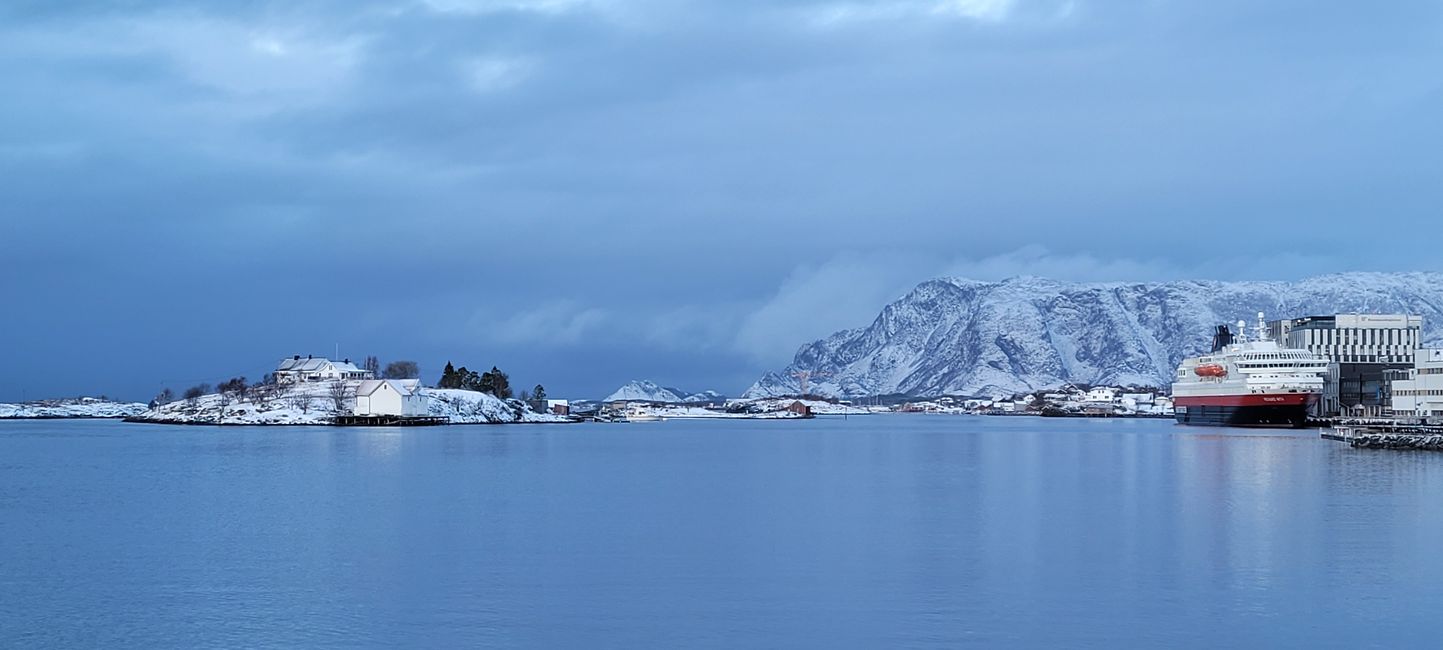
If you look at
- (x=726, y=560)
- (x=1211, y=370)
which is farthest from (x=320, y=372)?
(x=726, y=560)

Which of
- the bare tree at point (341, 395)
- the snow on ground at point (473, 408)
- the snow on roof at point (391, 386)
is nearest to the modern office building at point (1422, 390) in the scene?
the snow on roof at point (391, 386)

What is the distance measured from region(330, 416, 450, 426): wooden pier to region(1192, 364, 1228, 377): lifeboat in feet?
258

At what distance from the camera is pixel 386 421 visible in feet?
438

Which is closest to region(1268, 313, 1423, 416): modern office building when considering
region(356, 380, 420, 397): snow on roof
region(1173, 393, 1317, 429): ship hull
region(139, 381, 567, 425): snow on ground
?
region(1173, 393, 1317, 429): ship hull

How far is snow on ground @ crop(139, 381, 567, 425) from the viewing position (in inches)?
5399

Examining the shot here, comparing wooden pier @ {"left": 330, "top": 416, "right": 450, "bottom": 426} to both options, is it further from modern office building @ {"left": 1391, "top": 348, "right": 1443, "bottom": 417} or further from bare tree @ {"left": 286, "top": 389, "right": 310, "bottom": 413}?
modern office building @ {"left": 1391, "top": 348, "right": 1443, "bottom": 417}

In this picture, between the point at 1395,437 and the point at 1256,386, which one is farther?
the point at 1256,386

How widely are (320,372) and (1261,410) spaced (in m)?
105

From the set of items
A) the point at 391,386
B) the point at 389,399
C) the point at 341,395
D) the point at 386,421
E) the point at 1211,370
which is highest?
the point at 1211,370

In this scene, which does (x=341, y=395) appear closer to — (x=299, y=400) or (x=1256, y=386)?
(x=299, y=400)

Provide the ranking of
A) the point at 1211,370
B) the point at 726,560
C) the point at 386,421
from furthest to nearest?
the point at 386,421 → the point at 1211,370 → the point at 726,560

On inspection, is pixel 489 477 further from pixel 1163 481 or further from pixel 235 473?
pixel 1163 481

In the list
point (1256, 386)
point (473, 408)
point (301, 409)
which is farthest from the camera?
point (473, 408)

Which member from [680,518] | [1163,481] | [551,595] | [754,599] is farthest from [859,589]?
[1163,481]
